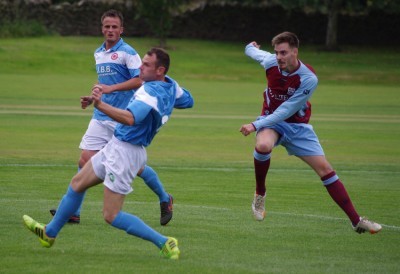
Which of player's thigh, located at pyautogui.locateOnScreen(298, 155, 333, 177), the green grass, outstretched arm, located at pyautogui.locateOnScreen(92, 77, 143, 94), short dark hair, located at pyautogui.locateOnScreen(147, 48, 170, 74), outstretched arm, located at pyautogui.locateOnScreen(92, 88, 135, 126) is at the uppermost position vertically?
short dark hair, located at pyautogui.locateOnScreen(147, 48, 170, 74)

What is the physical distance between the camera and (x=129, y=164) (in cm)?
914

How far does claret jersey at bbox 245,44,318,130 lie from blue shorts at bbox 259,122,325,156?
11 cm

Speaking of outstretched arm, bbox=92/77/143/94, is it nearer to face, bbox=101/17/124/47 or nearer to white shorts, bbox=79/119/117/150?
white shorts, bbox=79/119/117/150

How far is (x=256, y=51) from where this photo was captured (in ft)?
38.3

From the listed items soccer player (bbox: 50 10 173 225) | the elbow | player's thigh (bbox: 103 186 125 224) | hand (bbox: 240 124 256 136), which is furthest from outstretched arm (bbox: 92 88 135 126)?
soccer player (bbox: 50 10 173 225)

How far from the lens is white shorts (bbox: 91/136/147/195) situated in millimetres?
9047

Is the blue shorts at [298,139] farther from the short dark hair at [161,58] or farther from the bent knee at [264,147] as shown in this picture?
the short dark hair at [161,58]

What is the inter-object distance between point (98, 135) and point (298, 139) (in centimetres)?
242

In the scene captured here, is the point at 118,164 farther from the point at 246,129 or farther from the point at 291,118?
the point at 291,118

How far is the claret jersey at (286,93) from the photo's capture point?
36.1 feet

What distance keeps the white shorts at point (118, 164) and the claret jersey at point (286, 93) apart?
7.14ft

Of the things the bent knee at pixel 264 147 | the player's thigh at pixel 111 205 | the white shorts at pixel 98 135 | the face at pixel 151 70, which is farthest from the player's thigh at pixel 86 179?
the bent knee at pixel 264 147

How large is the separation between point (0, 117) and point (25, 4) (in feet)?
106

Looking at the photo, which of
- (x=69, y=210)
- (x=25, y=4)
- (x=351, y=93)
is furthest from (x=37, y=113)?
(x=25, y=4)
